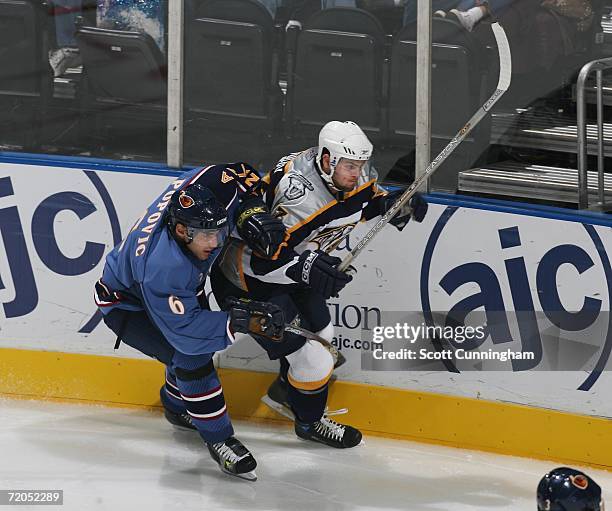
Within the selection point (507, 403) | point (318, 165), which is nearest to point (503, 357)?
point (507, 403)

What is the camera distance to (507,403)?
164 inches

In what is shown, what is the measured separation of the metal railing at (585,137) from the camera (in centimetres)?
→ 396

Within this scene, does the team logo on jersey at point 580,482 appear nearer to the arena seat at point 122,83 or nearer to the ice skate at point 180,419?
the ice skate at point 180,419

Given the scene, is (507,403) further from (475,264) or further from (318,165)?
Answer: (318,165)

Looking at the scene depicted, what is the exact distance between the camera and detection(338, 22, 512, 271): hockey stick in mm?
4000

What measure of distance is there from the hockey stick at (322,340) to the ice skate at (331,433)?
207 mm

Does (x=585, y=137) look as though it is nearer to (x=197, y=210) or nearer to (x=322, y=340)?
(x=322, y=340)

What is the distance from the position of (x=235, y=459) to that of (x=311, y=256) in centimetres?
68

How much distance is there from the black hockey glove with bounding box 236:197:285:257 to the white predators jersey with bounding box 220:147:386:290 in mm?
92

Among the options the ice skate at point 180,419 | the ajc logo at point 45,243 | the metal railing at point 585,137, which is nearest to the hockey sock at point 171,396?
the ice skate at point 180,419

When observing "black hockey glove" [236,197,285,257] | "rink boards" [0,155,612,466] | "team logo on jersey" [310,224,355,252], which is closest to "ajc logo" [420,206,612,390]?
"rink boards" [0,155,612,466]

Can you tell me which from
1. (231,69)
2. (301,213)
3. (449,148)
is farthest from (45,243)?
(449,148)

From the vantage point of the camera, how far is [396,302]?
4.29 m

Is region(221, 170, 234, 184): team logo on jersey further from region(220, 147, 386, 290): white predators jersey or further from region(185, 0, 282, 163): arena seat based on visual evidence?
region(185, 0, 282, 163): arena seat
